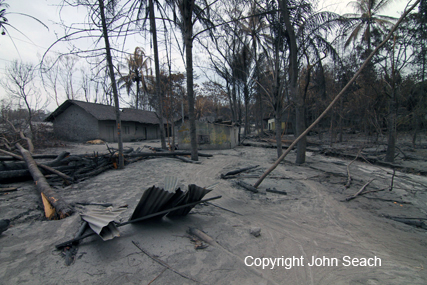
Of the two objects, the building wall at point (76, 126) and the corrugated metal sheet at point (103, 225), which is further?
the building wall at point (76, 126)

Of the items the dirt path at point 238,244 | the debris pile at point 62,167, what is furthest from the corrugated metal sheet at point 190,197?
the debris pile at point 62,167

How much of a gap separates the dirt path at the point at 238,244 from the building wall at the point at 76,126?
20.0 m

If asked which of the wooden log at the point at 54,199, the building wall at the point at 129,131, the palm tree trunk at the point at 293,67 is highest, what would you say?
the palm tree trunk at the point at 293,67

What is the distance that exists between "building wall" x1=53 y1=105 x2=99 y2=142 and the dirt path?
1998 centimetres

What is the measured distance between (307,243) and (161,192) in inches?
91.5

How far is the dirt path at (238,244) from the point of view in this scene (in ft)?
7.33

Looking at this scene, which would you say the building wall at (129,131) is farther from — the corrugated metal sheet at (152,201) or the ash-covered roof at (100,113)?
the corrugated metal sheet at (152,201)

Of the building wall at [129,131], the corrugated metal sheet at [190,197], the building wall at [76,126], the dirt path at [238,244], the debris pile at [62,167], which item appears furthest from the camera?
the building wall at [129,131]

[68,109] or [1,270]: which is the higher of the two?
[68,109]

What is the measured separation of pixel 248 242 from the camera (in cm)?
294

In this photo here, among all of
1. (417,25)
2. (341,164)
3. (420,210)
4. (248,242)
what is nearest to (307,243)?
(248,242)

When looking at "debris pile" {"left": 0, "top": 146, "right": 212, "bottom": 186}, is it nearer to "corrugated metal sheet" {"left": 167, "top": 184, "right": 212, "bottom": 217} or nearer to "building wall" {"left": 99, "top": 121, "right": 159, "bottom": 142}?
"corrugated metal sheet" {"left": 167, "top": 184, "right": 212, "bottom": 217}

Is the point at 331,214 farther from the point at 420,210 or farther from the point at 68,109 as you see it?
the point at 68,109

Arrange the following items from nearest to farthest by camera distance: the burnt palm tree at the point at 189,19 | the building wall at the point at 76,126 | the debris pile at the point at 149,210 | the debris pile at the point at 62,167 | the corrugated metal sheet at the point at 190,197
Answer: the debris pile at the point at 149,210 → the corrugated metal sheet at the point at 190,197 → the debris pile at the point at 62,167 → the burnt palm tree at the point at 189,19 → the building wall at the point at 76,126
